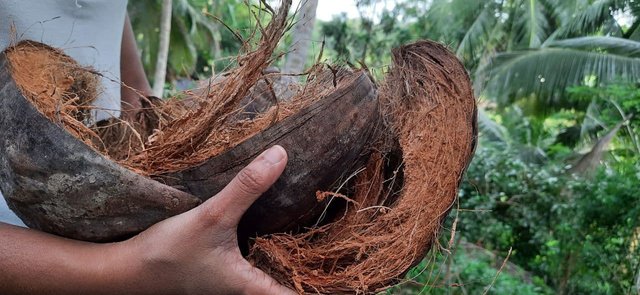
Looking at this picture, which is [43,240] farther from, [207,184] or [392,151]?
[392,151]

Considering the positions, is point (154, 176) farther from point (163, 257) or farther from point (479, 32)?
point (479, 32)

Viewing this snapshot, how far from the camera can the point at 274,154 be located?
3.12ft

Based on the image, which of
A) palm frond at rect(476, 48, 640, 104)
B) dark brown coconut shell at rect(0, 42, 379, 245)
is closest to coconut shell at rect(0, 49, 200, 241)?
dark brown coconut shell at rect(0, 42, 379, 245)

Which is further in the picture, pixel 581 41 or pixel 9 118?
pixel 581 41

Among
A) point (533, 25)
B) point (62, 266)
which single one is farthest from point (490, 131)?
point (62, 266)

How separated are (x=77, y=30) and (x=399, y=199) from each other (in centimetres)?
77

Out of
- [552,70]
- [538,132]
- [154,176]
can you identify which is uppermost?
[154,176]

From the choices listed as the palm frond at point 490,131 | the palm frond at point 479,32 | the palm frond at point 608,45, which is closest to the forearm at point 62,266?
the palm frond at point 608,45

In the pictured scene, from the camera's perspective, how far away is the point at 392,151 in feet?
3.85

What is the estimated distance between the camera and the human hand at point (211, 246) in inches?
37.0

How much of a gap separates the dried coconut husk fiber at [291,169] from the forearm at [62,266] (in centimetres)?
3

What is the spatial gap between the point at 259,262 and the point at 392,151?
0.31 metres

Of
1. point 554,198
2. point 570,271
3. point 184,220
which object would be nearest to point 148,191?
point 184,220

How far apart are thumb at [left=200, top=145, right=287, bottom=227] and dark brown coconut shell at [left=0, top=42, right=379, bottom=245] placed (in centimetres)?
4
